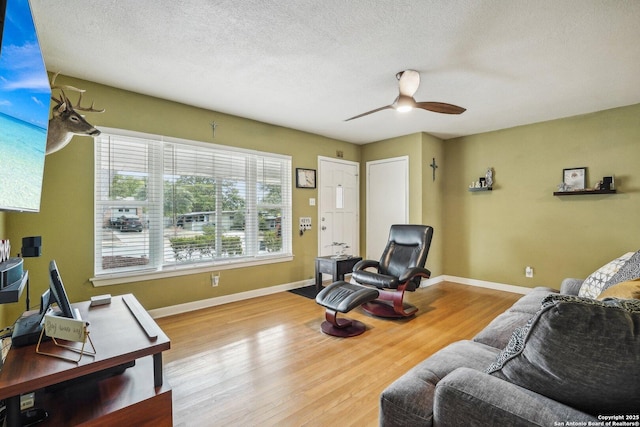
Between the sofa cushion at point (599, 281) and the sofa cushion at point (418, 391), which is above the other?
the sofa cushion at point (599, 281)

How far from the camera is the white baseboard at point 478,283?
14.7 feet

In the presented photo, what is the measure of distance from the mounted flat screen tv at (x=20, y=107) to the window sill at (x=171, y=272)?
1745 mm

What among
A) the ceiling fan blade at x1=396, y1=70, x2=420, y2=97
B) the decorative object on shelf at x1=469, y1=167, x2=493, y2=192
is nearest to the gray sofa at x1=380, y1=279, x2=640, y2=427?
the ceiling fan blade at x1=396, y1=70, x2=420, y2=97

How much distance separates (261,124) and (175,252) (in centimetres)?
211

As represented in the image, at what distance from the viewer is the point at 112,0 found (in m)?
1.86

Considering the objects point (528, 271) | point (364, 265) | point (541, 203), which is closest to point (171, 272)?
point (364, 265)

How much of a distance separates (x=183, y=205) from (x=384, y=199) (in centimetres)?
335

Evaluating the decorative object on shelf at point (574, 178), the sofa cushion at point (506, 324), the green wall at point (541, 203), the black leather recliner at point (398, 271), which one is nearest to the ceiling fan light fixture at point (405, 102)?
the black leather recliner at point (398, 271)

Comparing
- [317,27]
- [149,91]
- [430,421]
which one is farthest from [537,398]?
[149,91]

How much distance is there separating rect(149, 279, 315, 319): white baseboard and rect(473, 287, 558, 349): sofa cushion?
2994 millimetres

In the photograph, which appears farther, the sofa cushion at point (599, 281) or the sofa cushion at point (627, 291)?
the sofa cushion at point (599, 281)

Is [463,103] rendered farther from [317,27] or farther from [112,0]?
[112,0]

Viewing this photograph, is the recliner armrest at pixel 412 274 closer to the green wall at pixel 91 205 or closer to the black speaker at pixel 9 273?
the green wall at pixel 91 205

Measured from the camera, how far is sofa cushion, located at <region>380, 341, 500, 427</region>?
1.08 metres
